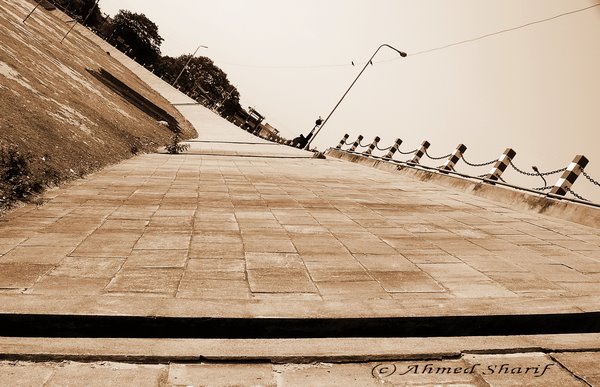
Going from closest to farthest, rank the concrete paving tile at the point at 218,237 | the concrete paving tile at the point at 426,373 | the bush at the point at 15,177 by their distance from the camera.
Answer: the concrete paving tile at the point at 426,373, the concrete paving tile at the point at 218,237, the bush at the point at 15,177

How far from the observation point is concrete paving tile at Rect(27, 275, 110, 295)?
9.54ft

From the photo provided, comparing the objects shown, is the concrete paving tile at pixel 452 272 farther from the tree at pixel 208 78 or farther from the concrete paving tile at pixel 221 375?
the tree at pixel 208 78

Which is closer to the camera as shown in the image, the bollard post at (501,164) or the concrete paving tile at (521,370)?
the concrete paving tile at (521,370)

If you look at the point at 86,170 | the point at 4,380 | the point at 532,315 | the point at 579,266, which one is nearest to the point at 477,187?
the point at 579,266

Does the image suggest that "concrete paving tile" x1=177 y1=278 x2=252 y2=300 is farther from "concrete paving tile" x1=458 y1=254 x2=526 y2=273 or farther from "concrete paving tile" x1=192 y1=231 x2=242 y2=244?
"concrete paving tile" x1=458 y1=254 x2=526 y2=273

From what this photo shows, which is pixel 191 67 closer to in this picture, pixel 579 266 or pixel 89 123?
pixel 89 123

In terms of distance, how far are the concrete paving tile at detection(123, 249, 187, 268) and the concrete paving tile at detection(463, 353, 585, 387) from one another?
8.73 ft

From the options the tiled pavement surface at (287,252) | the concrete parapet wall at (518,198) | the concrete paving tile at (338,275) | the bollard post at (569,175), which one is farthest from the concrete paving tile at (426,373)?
the bollard post at (569,175)

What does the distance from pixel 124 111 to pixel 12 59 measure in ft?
13.9

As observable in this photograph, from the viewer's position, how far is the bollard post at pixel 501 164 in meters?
9.27

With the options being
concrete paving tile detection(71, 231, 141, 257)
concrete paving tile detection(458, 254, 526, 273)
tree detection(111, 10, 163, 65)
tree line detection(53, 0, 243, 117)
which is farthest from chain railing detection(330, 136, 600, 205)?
tree detection(111, 10, 163, 65)

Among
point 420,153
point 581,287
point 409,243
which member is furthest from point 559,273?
point 420,153

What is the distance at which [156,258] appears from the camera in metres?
3.69

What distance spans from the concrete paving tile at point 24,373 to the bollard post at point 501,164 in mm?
9523
